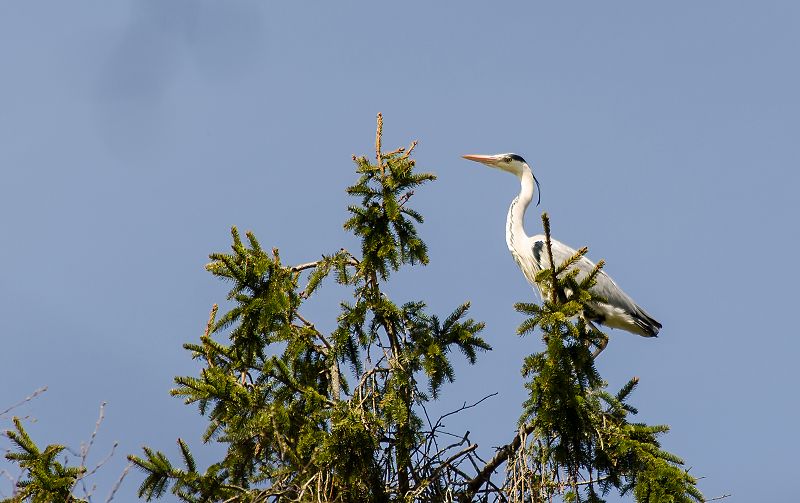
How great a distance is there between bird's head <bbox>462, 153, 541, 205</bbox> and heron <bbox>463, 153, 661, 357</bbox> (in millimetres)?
389

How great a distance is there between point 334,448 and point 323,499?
0.28 m

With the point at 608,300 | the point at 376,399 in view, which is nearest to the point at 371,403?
the point at 376,399

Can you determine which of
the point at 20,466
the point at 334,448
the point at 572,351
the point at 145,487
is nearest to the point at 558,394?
the point at 572,351

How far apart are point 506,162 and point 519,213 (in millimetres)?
1171

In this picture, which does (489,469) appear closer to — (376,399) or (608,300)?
(376,399)

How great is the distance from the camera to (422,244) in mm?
6633

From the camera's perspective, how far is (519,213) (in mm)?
10500

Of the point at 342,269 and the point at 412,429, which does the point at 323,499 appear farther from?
the point at 342,269

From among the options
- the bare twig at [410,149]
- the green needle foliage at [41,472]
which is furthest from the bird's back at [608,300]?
the green needle foliage at [41,472]

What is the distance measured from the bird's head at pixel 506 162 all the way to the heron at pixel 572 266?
39cm

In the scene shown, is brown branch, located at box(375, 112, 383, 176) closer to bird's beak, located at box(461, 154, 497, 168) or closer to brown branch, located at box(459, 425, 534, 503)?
brown branch, located at box(459, 425, 534, 503)

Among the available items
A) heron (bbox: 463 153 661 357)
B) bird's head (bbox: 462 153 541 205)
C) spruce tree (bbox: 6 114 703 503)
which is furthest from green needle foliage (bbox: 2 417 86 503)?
bird's head (bbox: 462 153 541 205)

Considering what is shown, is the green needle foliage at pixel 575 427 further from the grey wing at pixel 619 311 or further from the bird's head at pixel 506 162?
the bird's head at pixel 506 162

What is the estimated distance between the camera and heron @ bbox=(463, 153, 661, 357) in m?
9.61
